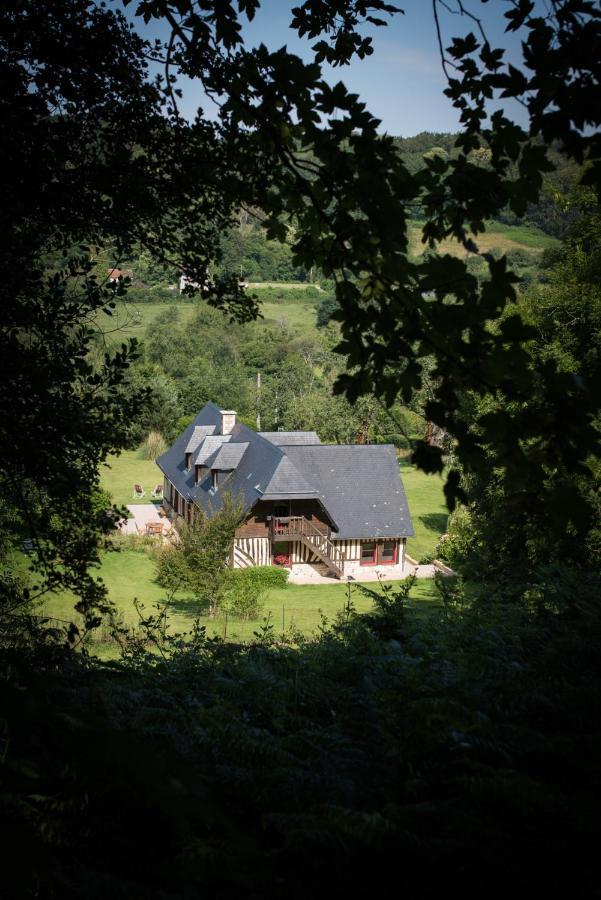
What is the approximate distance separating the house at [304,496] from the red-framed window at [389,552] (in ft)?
0.13

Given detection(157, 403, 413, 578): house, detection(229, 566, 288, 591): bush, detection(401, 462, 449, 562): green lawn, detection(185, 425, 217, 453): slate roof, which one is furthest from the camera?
detection(185, 425, 217, 453): slate roof

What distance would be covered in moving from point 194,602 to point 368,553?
879cm

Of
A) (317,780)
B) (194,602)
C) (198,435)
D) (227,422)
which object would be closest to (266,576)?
(194,602)

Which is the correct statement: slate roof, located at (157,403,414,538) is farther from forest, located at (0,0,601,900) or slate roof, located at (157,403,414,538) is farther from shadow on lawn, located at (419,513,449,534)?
forest, located at (0,0,601,900)

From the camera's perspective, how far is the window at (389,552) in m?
30.4

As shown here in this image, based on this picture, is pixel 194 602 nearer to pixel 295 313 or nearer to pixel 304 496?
pixel 304 496

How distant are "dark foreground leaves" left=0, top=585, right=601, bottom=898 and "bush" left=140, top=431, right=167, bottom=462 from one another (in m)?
42.0

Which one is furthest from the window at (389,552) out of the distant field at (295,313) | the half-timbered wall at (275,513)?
the distant field at (295,313)

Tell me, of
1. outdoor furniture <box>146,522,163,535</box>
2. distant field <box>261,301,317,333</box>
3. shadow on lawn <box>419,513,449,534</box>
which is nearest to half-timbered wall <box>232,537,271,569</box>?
outdoor furniture <box>146,522,163,535</box>

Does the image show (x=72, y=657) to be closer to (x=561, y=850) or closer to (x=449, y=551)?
(x=561, y=850)

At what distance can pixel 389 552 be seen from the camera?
100 feet

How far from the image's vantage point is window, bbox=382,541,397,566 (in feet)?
99.8

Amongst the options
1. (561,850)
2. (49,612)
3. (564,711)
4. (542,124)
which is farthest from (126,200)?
(49,612)

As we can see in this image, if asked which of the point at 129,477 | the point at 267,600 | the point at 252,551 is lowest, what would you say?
the point at 129,477
